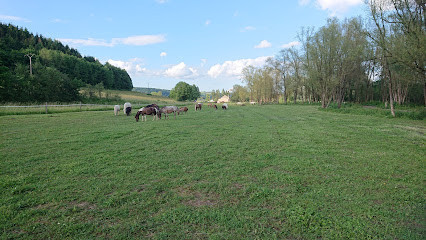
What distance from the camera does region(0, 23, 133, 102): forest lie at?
4178cm

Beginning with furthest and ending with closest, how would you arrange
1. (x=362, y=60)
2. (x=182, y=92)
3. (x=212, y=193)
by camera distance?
1. (x=182, y=92)
2. (x=362, y=60)
3. (x=212, y=193)

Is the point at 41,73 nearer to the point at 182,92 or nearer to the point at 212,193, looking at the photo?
the point at 212,193

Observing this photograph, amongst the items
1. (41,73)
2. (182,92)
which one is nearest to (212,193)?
(41,73)

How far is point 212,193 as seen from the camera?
14.8 ft

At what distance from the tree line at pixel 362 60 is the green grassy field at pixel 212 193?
15.1 m

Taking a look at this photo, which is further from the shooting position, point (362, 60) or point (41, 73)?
point (41, 73)

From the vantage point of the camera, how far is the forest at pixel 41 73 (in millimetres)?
41781

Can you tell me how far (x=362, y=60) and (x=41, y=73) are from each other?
6165 cm

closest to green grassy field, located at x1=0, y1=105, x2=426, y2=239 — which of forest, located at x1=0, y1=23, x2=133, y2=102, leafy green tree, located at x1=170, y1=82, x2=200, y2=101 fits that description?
forest, located at x1=0, y1=23, x2=133, y2=102

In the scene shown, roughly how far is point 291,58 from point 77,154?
216 ft

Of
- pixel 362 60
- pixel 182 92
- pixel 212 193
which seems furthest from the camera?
pixel 182 92

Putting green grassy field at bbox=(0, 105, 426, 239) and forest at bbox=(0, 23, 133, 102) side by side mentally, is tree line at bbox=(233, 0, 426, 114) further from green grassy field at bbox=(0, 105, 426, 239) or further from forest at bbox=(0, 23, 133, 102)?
forest at bbox=(0, 23, 133, 102)

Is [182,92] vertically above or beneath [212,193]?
above

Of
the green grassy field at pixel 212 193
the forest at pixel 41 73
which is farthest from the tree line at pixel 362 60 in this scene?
the forest at pixel 41 73
